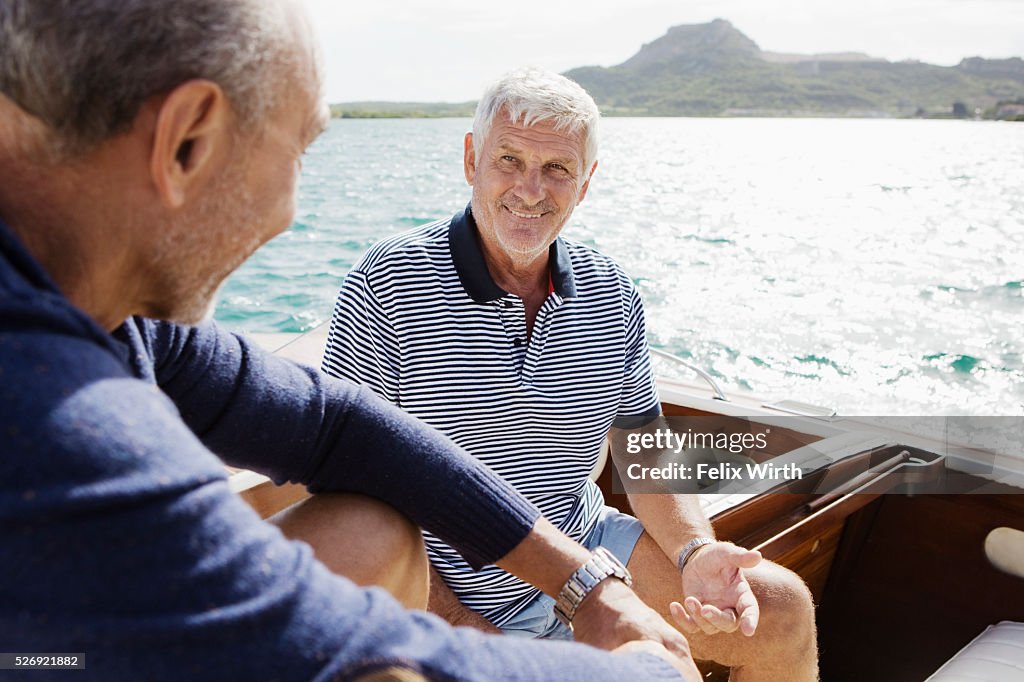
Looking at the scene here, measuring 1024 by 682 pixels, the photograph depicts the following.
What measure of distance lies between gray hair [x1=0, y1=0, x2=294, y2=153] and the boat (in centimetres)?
131

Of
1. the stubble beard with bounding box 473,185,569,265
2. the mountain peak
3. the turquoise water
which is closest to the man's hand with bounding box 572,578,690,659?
the stubble beard with bounding box 473,185,569,265

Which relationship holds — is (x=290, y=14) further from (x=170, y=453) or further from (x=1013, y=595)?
(x=1013, y=595)

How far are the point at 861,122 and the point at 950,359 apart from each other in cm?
6409

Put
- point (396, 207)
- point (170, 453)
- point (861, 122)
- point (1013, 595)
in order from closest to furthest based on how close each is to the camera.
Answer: point (170, 453), point (1013, 595), point (396, 207), point (861, 122)

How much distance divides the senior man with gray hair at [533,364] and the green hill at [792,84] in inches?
2277

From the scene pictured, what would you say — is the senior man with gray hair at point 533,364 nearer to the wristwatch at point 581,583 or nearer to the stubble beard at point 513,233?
the stubble beard at point 513,233

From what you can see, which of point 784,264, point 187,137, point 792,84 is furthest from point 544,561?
point 792,84

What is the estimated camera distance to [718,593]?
1.38 meters

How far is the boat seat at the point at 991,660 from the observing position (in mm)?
1636

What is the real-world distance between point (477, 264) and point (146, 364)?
85 centimetres

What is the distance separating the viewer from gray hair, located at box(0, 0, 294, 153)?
0.54m

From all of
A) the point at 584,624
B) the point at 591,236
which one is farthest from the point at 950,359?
the point at 584,624

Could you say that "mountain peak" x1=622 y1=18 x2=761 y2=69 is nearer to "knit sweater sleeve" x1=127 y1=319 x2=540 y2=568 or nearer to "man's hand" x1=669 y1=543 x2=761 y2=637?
"man's hand" x1=669 y1=543 x2=761 y2=637

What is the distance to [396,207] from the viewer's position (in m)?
15.8
